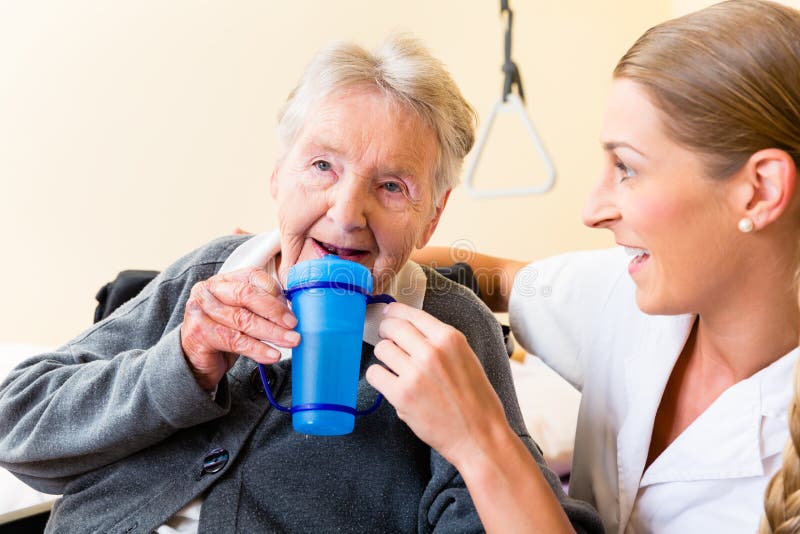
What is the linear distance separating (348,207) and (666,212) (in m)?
0.50

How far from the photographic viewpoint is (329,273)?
1035 mm

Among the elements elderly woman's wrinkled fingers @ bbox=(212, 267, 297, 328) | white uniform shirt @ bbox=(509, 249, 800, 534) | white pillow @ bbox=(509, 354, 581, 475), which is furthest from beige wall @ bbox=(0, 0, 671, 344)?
elderly woman's wrinkled fingers @ bbox=(212, 267, 297, 328)

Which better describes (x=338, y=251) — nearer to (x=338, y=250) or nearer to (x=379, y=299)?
(x=338, y=250)

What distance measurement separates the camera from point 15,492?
155 cm

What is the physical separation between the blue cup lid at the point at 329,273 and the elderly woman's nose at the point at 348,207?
168 millimetres

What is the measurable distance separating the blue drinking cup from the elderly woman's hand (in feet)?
0.09

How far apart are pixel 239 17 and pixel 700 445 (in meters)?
2.29

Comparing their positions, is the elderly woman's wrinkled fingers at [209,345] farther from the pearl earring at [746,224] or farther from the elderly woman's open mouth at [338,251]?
the pearl earring at [746,224]

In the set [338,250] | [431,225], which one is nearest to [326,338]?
[338,250]

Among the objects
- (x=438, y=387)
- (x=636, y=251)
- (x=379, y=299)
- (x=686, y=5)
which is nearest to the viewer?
(x=438, y=387)

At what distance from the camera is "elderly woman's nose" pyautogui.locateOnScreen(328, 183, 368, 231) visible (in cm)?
122

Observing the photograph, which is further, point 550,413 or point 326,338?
point 550,413

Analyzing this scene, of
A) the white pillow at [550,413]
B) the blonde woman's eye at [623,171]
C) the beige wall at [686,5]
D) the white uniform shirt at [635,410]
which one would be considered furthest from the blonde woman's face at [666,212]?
the beige wall at [686,5]

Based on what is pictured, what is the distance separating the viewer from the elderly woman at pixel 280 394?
44.4 inches
